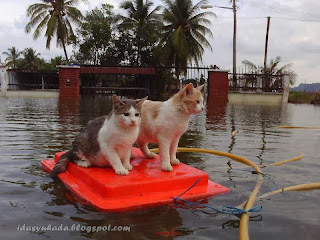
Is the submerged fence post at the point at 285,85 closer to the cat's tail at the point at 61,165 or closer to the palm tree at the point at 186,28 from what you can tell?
the palm tree at the point at 186,28

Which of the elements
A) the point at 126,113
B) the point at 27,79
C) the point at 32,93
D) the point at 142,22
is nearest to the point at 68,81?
the point at 32,93

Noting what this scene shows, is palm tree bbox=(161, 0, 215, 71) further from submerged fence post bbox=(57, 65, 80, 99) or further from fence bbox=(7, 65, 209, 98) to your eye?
submerged fence post bbox=(57, 65, 80, 99)

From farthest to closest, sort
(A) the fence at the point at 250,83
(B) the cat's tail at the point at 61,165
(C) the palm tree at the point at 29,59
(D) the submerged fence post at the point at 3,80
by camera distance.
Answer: (C) the palm tree at the point at 29,59
(A) the fence at the point at 250,83
(D) the submerged fence post at the point at 3,80
(B) the cat's tail at the point at 61,165

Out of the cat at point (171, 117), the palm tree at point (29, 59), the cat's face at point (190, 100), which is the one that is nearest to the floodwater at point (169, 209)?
the cat at point (171, 117)

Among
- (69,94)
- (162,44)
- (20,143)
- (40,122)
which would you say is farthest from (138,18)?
(20,143)

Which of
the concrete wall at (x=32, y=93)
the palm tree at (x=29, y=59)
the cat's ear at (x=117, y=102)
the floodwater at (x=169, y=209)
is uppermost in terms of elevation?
the palm tree at (x=29, y=59)

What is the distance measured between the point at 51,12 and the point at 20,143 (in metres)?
26.1

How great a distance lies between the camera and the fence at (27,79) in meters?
23.5

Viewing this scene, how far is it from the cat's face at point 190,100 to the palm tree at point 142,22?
26.7 metres

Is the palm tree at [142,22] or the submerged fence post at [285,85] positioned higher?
the palm tree at [142,22]

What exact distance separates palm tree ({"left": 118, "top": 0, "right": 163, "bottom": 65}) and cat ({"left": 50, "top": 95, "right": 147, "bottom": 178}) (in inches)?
1052

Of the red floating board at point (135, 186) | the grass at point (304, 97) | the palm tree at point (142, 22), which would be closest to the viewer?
the red floating board at point (135, 186)

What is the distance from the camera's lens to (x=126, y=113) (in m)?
3.06

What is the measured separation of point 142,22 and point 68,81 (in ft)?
42.4
